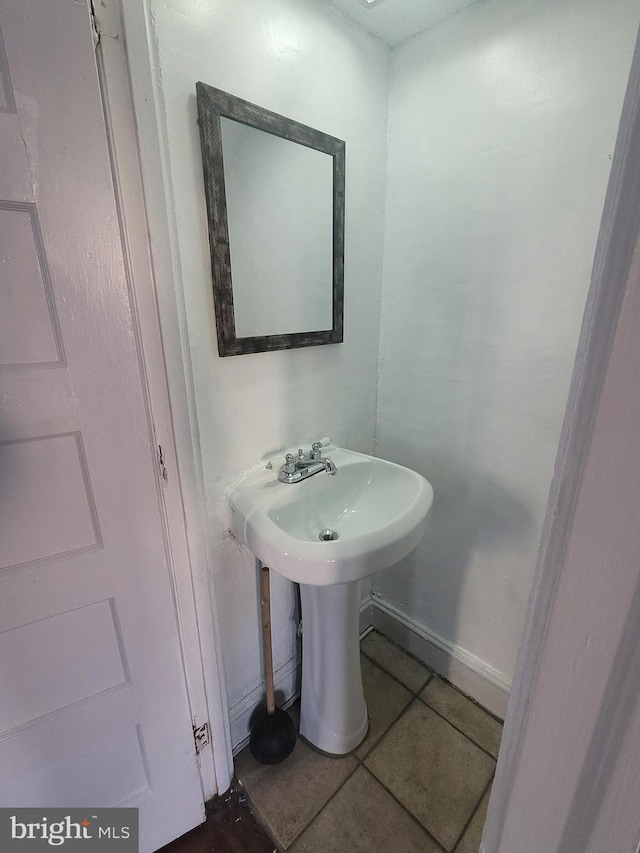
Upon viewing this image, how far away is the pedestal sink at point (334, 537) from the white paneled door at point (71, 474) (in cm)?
27

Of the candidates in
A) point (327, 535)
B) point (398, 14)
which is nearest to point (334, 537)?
point (327, 535)

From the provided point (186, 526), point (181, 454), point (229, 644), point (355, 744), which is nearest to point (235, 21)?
point (181, 454)

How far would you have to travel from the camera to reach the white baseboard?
4.50 feet

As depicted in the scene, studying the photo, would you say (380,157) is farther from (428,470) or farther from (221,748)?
(221,748)

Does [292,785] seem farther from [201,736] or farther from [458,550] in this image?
[458,550]

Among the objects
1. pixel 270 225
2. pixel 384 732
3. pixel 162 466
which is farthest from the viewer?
pixel 384 732

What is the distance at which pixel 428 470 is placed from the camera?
1432 millimetres

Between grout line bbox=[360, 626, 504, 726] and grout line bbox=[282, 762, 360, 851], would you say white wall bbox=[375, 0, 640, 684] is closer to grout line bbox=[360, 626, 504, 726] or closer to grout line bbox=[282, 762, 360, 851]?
grout line bbox=[360, 626, 504, 726]

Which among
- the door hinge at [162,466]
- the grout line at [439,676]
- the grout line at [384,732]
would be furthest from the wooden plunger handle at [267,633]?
the grout line at [439,676]

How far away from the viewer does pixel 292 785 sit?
1.18 m

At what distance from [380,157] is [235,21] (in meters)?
0.57

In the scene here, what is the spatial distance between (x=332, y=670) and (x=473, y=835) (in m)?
0.55

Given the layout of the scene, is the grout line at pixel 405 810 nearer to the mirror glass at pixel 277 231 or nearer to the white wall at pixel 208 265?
the white wall at pixel 208 265

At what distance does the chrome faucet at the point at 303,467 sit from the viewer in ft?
3.65
